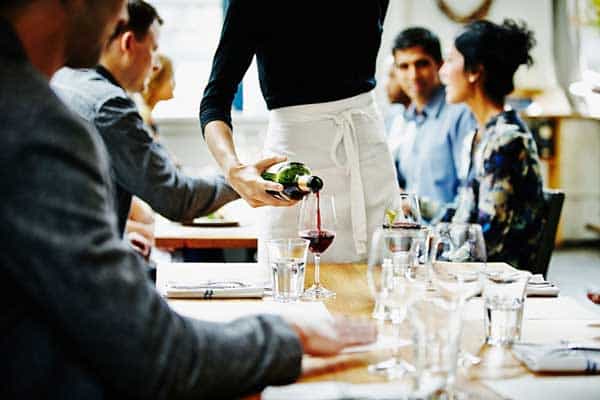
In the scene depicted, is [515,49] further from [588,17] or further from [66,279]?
[588,17]

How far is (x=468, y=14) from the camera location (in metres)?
7.24

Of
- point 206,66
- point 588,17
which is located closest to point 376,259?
point 206,66

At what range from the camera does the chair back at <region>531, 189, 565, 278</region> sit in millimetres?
2684

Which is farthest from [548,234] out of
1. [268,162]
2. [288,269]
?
[288,269]

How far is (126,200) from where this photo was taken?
2.73 m

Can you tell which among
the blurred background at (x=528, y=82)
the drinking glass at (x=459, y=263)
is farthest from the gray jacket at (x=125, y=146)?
the blurred background at (x=528, y=82)

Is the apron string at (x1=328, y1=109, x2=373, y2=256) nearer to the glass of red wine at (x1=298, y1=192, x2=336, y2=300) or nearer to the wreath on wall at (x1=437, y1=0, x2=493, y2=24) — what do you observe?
the glass of red wine at (x1=298, y1=192, x2=336, y2=300)

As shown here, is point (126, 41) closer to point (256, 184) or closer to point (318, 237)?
point (256, 184)

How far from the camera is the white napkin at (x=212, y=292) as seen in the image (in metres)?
1.72

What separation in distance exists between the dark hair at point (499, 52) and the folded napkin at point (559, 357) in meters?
2.24

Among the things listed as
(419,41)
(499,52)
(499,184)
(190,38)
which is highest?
(190,38)

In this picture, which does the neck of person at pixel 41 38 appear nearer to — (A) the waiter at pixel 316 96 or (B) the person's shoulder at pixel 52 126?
(B) the person's shoulder at pixel 52 126

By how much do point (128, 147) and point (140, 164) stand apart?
0.21 ft

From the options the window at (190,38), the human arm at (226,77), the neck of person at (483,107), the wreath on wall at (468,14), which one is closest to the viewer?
the human arm at (226,77)
